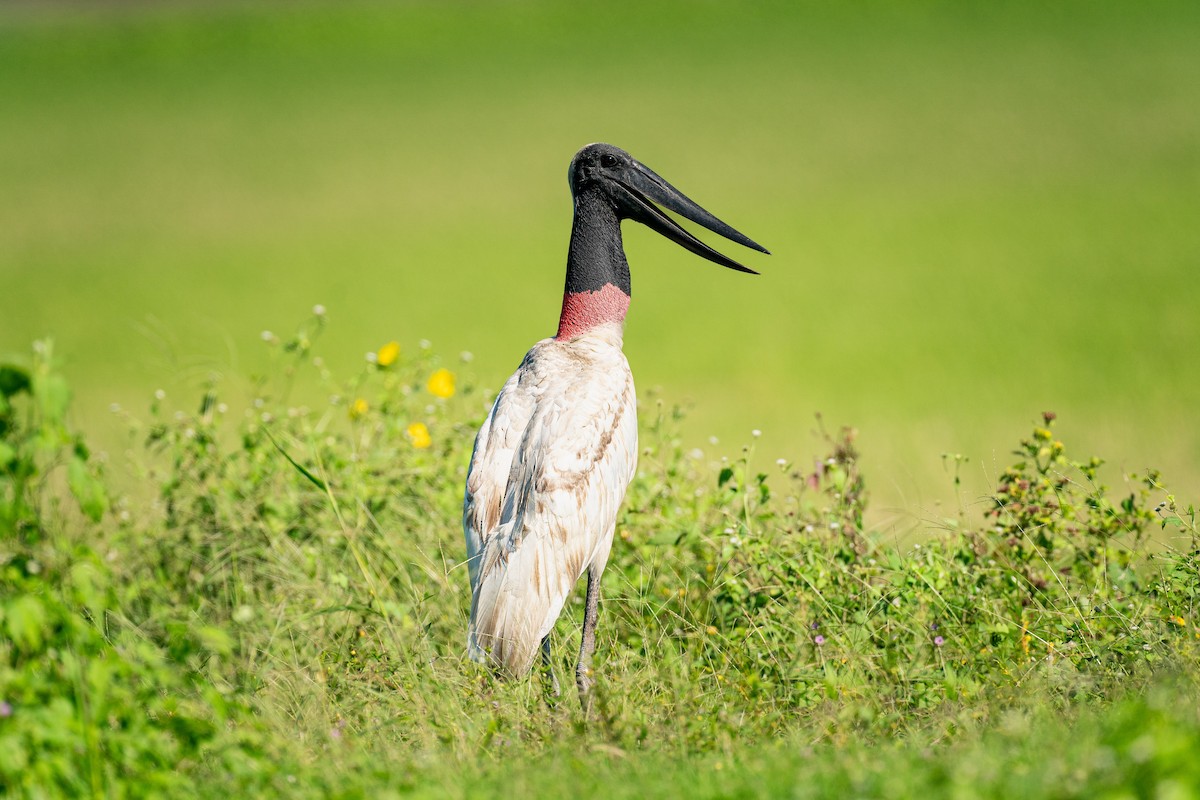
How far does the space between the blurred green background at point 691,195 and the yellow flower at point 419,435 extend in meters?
0.96

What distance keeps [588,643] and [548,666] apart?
0.22 m

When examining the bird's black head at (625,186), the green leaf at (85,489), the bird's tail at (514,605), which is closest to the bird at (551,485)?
the bird's tail at (514,605)

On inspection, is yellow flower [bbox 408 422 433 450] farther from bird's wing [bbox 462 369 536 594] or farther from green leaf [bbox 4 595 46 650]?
green leaf [bbox 4 595 46 650]

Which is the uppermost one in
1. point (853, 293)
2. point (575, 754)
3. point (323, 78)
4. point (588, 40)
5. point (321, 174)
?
point (588, 40)

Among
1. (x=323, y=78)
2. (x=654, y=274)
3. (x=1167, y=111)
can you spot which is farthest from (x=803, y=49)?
(x=654, y=274)

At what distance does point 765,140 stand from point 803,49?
21.4 ft

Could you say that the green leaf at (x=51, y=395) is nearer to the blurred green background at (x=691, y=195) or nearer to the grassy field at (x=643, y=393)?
the grassy field at (x=643, y=393)

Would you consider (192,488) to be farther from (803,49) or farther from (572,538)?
(803,49)

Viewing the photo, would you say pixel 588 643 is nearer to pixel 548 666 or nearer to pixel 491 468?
pixel 548 666

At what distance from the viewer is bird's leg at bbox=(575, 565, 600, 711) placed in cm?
432

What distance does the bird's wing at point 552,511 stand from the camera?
14.9ft

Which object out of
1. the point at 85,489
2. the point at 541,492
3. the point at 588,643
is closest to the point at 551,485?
the point at 541,492

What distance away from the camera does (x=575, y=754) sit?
12.3ft

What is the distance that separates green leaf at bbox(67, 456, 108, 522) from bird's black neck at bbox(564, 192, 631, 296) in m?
2.45
